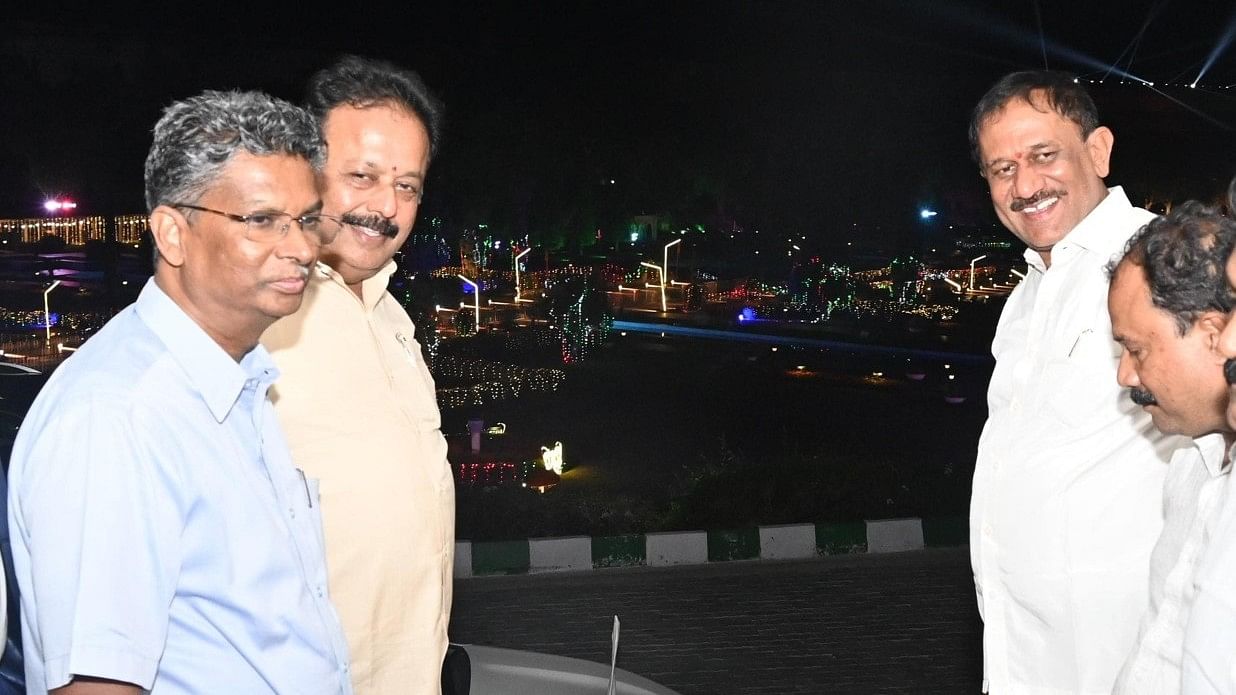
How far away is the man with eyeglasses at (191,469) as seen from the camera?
1.63 m

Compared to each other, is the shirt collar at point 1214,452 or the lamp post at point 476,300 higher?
the lamp post at point 476,300

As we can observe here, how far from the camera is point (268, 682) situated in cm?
181

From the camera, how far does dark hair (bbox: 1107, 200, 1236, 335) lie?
77.6 inches

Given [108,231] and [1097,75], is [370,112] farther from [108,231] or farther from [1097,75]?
[1097,75]

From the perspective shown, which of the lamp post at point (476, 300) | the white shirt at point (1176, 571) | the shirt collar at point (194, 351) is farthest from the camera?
the lamp post at point (476, 300)

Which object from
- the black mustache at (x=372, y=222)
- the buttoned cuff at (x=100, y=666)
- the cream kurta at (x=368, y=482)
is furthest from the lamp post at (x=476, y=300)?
the buttoned cuff at (x=100, y=666)

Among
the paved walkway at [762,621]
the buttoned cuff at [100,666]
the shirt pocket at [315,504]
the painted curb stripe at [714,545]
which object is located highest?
the shirt pocket at [315,504]

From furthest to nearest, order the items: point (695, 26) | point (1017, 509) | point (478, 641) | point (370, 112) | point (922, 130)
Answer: point (922, 130), point (695, 26), point (478, 641), point (1017, 509), point (370, 112)

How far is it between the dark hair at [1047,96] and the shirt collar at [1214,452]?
1.26 meters

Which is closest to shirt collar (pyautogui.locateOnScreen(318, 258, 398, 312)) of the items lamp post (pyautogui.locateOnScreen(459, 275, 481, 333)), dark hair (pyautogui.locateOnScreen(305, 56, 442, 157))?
dark hair (pyautogui.locateOnScreen(305, 56, 442, 157))

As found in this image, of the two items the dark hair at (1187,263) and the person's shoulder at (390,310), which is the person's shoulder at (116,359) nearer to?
the person's shoulder at (390,310)

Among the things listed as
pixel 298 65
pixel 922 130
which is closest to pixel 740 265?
pixel 922 130

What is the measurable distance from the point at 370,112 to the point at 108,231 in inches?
364

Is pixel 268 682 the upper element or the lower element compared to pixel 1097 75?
lower
